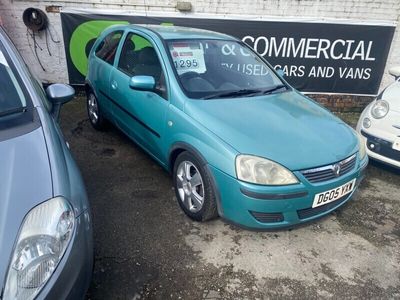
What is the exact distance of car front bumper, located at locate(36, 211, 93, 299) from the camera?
5.02ft

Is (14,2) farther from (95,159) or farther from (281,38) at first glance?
(281,38)

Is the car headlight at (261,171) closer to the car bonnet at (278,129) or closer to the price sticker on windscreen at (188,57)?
the car bonnet at (278,129)

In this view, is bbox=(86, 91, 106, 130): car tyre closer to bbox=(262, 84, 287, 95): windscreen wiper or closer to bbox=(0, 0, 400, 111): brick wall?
bbox=(0, 0, 400, 111): brick wall

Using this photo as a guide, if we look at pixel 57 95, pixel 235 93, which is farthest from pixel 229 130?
pixel 57 95

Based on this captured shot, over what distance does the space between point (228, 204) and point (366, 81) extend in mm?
5116

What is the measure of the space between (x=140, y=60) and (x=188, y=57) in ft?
1.99

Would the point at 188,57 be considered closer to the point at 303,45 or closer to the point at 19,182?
the point at 19,182

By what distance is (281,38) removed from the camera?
6.12 m

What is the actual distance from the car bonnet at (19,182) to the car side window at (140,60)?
4.80 feet

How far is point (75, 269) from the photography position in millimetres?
1646

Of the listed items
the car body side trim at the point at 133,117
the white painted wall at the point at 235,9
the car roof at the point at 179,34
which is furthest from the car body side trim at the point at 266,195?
the white painted wall at the point at 235,9

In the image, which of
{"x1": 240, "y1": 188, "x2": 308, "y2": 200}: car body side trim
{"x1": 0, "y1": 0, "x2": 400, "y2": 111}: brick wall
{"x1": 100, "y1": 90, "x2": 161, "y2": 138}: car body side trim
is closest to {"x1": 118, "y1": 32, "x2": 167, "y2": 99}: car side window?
{"x1": 100, "y1": 90, "x2": 161, "y2": 138}: car body side trim

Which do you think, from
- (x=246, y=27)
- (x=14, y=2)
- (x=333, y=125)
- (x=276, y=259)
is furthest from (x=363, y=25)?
(x=14, y=2)

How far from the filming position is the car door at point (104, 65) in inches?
161
